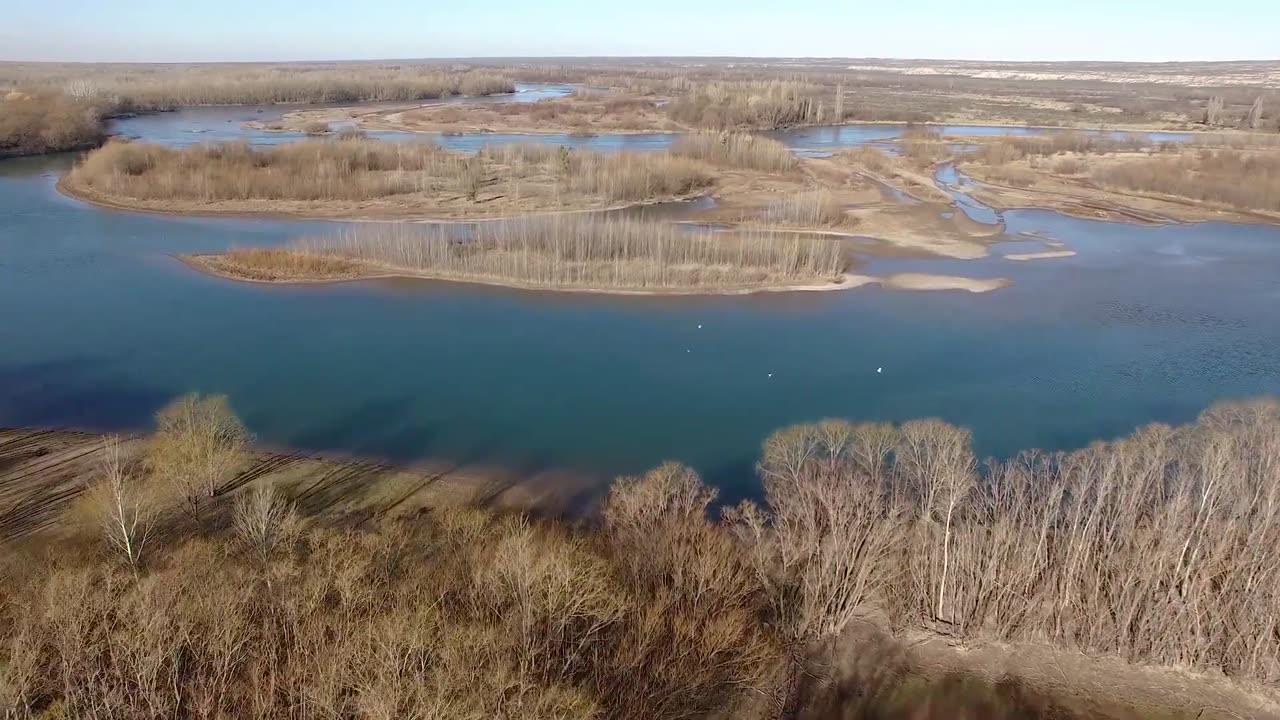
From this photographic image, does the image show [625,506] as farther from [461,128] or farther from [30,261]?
[461,128]

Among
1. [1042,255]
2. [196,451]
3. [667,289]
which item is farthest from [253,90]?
[196,451]

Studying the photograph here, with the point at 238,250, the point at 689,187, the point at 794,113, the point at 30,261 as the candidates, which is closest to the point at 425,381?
the point at 238,250

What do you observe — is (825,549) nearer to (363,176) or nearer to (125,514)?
(125,514)

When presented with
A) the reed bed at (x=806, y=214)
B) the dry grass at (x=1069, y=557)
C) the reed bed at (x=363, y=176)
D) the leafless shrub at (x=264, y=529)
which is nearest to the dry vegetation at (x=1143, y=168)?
the reed bed at (x=806, y=214)

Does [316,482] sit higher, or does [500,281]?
[500,281]

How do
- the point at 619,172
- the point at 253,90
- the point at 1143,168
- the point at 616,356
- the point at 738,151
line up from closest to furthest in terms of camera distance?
the point at 616,356
the point at 619,172
the point at 1143,168
the point at 738,151
the point at 253,90

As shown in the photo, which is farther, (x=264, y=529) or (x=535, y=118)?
(x=535, y=118)

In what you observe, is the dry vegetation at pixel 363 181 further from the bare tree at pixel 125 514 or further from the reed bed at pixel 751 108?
the reed bed at pixel 751 108
